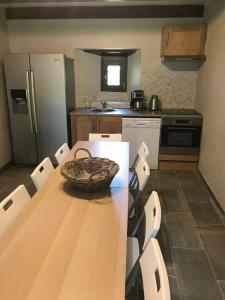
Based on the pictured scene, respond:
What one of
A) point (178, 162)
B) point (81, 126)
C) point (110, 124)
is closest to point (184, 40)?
point (110, 124)

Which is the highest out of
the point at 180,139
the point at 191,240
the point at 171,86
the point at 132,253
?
the point at 171,86

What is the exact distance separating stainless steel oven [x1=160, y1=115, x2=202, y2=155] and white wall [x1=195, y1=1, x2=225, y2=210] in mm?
145

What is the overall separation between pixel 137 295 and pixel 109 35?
372 centimetres

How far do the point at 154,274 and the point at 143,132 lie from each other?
291 cm

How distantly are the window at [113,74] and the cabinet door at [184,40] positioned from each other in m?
1.05

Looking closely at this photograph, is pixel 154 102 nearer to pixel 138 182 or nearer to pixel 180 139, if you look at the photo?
pixel 180 139

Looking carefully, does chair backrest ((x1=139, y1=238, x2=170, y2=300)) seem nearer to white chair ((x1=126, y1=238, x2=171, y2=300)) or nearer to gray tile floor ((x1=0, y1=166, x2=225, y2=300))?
white chair ((x1=126, y1=238, x2=171, y2=300))

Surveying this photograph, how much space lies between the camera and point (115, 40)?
158 inches

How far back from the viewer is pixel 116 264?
3.28 feet

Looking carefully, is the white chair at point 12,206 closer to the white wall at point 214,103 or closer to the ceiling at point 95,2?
the white wall at point 214,103

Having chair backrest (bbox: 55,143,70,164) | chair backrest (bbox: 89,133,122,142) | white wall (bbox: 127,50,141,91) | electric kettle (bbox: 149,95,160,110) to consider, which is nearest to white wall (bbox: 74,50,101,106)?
white wall (bbox: 127,50,141,91)

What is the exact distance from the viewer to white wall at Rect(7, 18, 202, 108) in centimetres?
394

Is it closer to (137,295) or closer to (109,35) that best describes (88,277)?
(137,295)

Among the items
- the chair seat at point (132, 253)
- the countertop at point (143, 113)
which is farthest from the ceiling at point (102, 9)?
the chair seat at point (132, 253)
